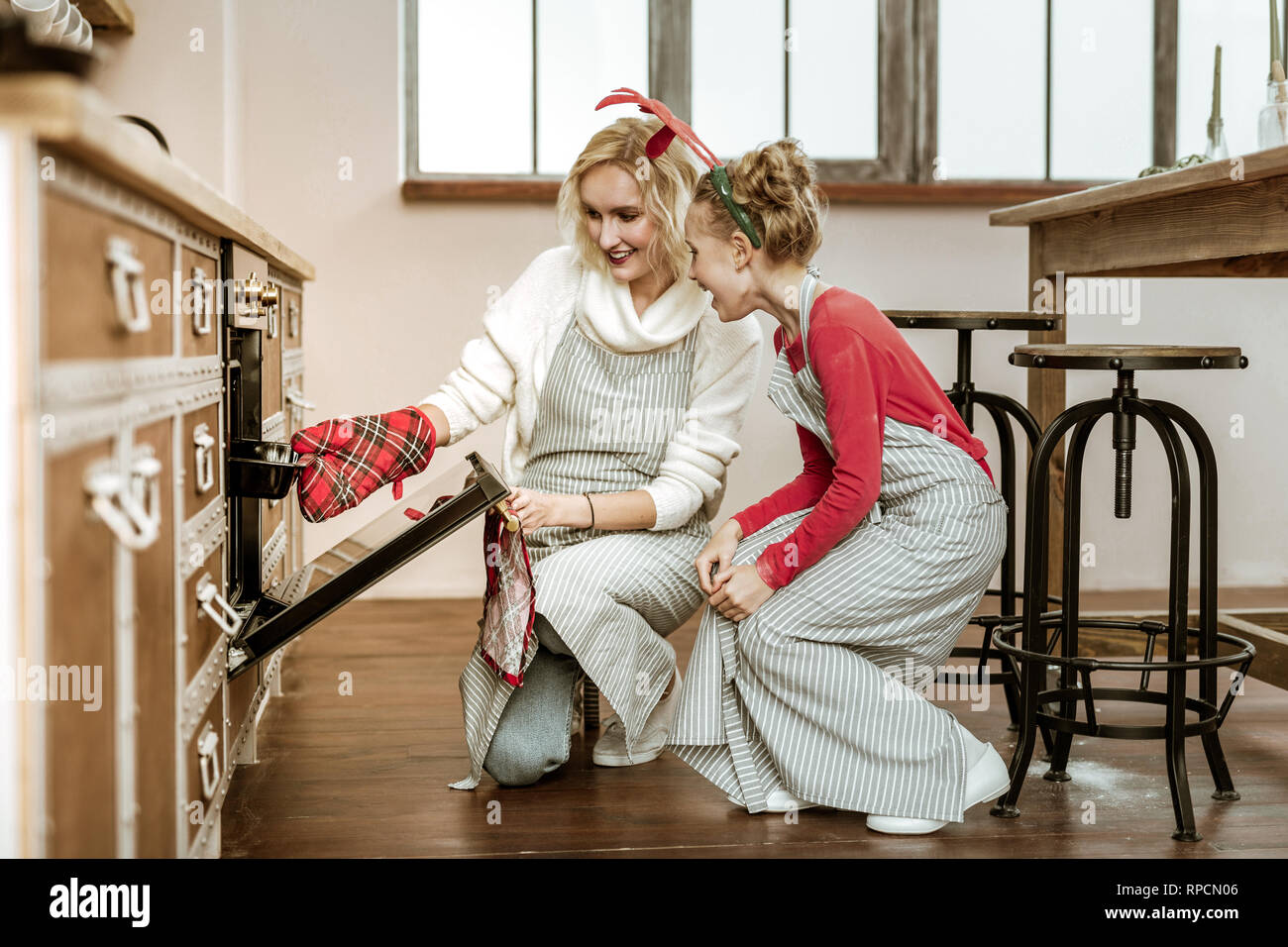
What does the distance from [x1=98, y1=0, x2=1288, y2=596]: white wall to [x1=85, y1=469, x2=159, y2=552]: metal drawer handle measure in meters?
2.29

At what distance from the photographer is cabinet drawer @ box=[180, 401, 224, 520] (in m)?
1.30

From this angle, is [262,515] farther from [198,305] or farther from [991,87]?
[991,87]

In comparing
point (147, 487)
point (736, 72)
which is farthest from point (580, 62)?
point (147, 487)

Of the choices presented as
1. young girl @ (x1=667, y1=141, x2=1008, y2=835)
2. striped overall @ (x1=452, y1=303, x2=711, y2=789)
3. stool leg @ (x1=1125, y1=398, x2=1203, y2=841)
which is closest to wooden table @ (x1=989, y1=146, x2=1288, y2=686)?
stool leg @ (x1=1125, y1=398, x2=1203, y2=841)

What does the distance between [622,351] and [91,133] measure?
1275mm

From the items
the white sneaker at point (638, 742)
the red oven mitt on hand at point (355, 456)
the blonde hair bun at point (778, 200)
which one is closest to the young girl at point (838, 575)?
the blonde hair bun at point (778, 200)

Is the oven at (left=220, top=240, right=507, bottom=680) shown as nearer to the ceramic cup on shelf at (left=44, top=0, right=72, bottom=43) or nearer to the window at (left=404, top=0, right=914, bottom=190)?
the ceramic cup on shelf at (left=44, top=0, right=72, bottom=43)

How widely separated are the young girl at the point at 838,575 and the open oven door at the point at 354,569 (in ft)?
1.33

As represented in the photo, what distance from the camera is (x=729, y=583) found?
1.79 m

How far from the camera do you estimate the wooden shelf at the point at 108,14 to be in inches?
117

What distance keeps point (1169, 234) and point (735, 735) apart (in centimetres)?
113

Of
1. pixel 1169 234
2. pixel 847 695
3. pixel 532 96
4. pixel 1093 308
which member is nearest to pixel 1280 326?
pixel 1093 308

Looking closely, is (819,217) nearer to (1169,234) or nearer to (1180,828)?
(1169,234)

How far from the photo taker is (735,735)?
1.80 m
